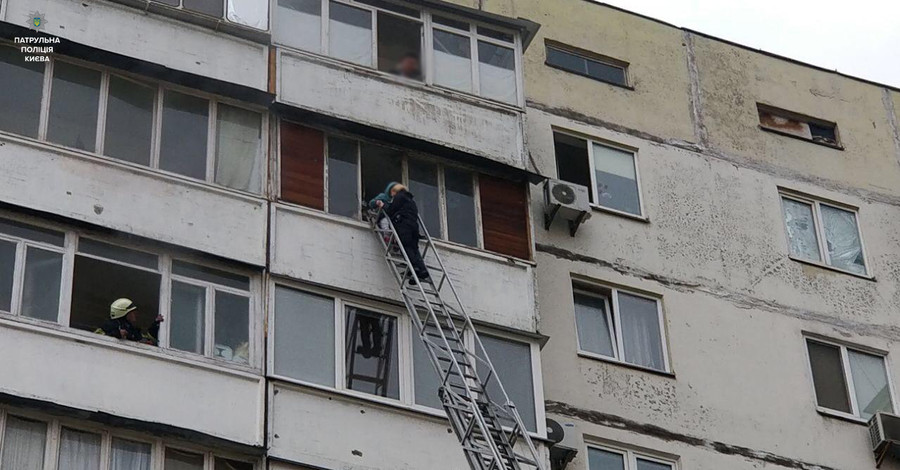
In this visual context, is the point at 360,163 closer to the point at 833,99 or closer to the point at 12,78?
the point at 12,78

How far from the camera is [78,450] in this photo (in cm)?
1748

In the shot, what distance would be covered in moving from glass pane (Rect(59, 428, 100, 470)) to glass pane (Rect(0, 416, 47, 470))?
0.21m

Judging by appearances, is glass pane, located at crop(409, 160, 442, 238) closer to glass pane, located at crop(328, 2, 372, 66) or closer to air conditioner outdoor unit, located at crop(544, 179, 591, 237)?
glass pane, located at crop(328, 2, 372, 66)

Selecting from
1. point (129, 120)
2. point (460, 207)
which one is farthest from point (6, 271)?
point (460, 207)

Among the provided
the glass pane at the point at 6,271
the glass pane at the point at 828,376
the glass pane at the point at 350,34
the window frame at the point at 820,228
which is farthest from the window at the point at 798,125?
the glass pane at the point at 6,271

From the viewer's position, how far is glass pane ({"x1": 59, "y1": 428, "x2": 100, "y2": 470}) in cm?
1738

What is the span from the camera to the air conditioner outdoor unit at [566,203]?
2323 cm

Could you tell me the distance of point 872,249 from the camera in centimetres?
2600

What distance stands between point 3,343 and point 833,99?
1526 cm

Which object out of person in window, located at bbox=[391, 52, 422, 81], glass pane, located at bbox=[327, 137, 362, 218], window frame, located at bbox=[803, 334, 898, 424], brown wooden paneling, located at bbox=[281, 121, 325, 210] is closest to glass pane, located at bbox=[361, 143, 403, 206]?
glass pane, located at bbox=[327, 137, 362, 218]

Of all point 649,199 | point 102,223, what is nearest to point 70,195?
point 102,223

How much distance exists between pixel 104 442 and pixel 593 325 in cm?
786

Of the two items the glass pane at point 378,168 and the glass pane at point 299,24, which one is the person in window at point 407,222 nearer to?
the glass pane at point 378,168

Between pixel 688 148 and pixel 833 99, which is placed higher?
pixel 833 99
